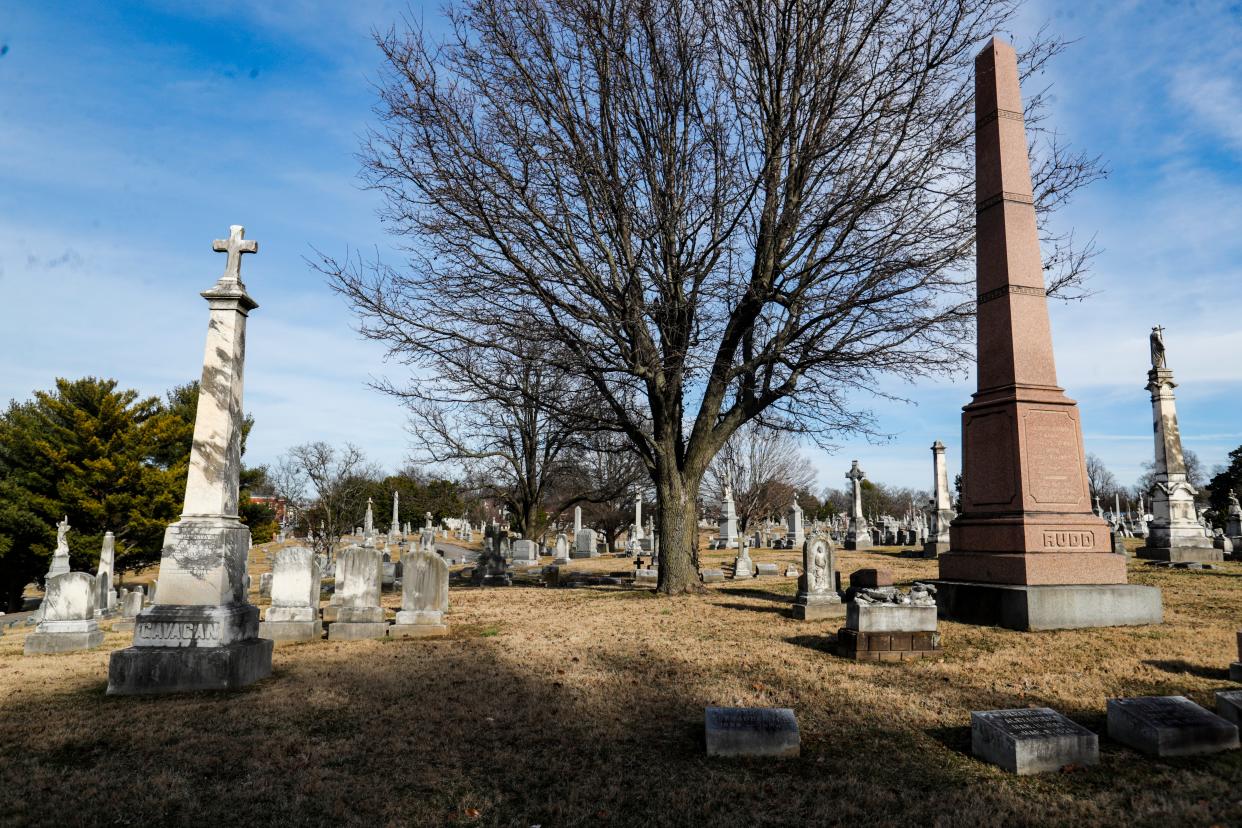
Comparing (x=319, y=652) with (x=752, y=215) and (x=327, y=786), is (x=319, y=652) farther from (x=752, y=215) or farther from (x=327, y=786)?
(x=752, y=215)

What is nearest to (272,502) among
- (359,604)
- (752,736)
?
(359,604)

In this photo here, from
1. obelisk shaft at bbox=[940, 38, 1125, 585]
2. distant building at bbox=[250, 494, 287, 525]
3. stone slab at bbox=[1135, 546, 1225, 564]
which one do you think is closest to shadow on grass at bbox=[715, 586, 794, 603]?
obelisk shaft at bbox=[940, 38, 1125, 585]

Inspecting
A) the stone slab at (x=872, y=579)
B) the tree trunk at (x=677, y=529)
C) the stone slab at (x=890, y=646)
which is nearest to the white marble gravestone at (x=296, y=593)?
the tree trunk at (x=677, y=529)

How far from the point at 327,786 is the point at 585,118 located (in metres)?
11.3

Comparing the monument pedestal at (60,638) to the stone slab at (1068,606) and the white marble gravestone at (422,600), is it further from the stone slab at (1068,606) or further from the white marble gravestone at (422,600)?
the stone slab at (1068,606)

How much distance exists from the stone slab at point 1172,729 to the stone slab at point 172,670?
738 centimetres

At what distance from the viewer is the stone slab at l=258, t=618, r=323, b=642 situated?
32.3ft

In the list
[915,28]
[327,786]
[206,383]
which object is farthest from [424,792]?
[915,28]

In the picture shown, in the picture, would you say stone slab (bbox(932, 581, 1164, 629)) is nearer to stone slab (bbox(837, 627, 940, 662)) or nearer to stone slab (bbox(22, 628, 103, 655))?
stone slab (bbox(837, 627, 940, 662))

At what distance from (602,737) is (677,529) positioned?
8064 mm

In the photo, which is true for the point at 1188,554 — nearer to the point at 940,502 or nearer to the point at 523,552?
the point at 940,502

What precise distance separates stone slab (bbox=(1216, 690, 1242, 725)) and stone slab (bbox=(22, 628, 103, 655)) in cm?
1321

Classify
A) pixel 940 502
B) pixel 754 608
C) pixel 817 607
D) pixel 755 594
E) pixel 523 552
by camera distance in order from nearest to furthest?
pixel 817 607 < pixel 754 608 < pixel 755 594 < pixel 940 502 < pixel 523 552

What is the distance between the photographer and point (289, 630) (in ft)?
32.6
